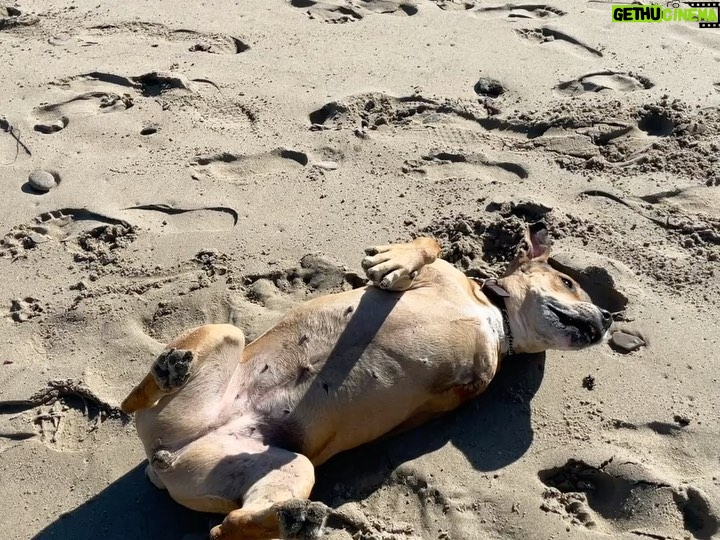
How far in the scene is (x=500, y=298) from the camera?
16.8 feet

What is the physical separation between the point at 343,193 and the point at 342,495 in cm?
257

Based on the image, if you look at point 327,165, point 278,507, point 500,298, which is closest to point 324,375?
point 278,507

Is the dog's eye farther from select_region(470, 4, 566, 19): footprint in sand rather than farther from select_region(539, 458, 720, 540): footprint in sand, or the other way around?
select_region(470, 4, 566, 19): footprint in sand

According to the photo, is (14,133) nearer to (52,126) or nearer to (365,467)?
(52,126)

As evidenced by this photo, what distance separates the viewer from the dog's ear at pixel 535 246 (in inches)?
207

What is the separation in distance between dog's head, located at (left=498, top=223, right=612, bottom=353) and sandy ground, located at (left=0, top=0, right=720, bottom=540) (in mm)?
307

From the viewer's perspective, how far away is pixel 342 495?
4.45 m

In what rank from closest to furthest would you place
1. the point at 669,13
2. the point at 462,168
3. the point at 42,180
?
the point at 42,180, the point at 462,168, the point at 669,13

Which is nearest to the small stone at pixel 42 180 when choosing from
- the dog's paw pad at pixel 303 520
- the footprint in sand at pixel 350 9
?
the footprint in sand at pixel 350 9

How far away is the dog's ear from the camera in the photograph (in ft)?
17.2

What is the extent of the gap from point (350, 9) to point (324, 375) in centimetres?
489

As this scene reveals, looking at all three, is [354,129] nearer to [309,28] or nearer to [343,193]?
[343,193]

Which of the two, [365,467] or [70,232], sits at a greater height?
[70,232]

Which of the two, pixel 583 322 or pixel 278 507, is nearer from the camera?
pixel 278 507
